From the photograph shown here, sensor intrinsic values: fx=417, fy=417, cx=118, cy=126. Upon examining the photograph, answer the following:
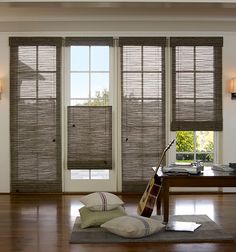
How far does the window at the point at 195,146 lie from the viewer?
707 cm

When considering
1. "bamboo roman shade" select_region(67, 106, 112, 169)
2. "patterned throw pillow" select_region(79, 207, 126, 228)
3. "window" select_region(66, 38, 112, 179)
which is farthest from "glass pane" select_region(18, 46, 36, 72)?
"patterned throw pillow" select_region(79, 207, 126, 228)

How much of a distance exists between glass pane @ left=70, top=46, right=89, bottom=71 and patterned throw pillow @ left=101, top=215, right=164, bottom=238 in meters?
3.30

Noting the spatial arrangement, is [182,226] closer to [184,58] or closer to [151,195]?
[151,195]

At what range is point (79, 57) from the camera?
6.97 metres

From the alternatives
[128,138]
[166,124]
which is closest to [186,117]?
[166,124]

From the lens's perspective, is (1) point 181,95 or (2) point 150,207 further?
(1) point 181,95

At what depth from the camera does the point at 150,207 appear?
477 cm

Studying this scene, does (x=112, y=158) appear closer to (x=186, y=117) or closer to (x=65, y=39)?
(x=186, y=117)

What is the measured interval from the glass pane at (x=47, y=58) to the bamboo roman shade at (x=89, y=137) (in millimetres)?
760

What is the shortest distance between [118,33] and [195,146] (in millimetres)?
2302

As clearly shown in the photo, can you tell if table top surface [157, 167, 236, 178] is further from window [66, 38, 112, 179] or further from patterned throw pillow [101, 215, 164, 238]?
window [66, 38, 112, 179]

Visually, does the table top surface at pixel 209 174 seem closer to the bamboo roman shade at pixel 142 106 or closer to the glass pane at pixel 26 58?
the bamboo roman shade at pixel 142 106

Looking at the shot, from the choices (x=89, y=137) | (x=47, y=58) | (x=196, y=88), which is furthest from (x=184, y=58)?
(x=47, y=58)

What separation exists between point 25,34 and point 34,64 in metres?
0.53
